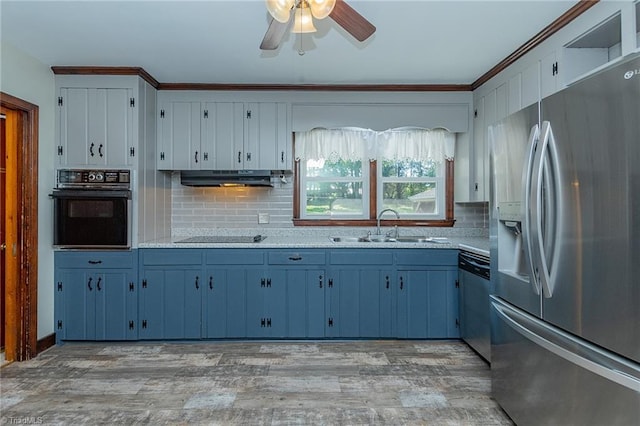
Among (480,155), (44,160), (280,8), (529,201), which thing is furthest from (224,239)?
(529,201)

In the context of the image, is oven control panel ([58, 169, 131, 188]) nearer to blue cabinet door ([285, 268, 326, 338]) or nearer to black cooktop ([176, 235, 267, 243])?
black cooktop ([176, 235, 267, 243])

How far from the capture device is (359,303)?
135 inches

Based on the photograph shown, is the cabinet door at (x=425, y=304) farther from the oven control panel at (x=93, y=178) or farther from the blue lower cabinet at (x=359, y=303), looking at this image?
the oven control panel at (x=93, y=178)

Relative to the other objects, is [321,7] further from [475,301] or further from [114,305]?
[114,305]

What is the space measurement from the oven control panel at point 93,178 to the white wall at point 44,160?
4.8 inches

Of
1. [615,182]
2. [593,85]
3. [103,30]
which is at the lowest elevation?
[615,182]

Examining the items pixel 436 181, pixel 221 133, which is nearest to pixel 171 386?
pixel 221 133

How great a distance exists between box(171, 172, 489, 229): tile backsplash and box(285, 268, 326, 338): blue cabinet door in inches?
31.8

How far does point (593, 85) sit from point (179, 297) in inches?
126

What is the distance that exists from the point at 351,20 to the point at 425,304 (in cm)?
244

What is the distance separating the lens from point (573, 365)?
1.57 meters

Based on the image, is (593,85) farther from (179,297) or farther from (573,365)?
(179,297)

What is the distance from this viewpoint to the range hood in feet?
11.9

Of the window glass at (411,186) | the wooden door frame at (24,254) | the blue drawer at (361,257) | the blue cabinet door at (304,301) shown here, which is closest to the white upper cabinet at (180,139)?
the wooden door frame at (24,254)
